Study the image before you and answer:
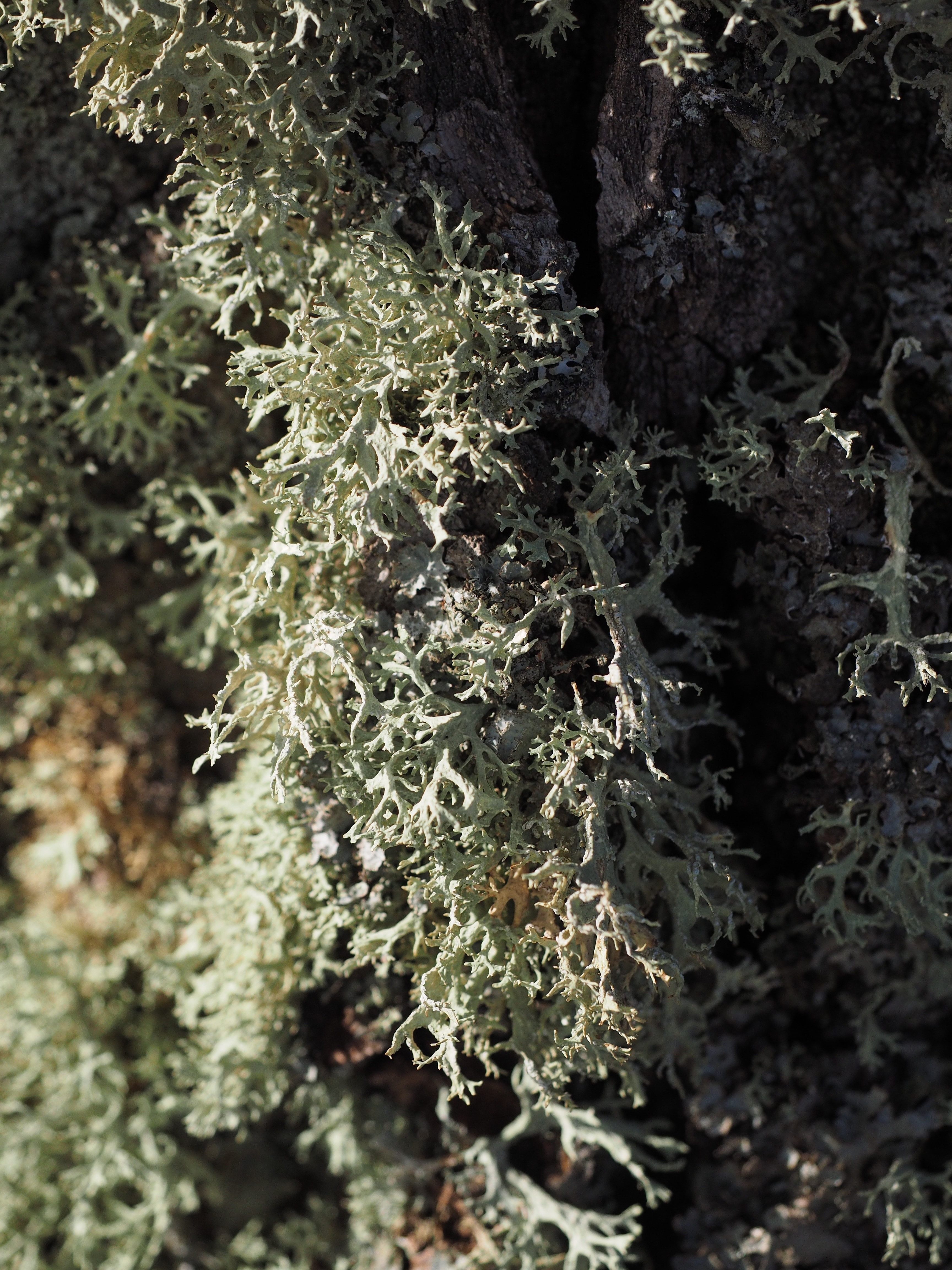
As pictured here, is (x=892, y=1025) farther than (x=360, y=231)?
Yes

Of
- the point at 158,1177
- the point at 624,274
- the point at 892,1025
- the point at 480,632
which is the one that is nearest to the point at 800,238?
the point at 624,274

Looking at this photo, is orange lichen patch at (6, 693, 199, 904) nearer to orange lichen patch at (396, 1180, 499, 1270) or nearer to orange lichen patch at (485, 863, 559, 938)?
orange lichen patch at (396, 1180, 499, 1270)

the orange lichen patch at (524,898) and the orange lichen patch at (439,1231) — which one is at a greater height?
the orange lichen patch at (524,898)

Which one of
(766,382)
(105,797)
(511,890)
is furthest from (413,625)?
(105,797)

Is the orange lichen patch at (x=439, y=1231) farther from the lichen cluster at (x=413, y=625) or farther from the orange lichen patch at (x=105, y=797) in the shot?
the orange lichen patch at (x=105, y=797)

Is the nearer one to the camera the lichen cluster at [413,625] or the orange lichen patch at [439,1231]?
the lichen cluster at [413,625]

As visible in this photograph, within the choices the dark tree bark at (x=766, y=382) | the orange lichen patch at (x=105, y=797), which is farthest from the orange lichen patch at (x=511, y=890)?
the orange lichen patch at (x=105, y=797)

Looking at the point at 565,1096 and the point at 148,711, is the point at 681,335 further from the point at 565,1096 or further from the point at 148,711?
the point at 148,711

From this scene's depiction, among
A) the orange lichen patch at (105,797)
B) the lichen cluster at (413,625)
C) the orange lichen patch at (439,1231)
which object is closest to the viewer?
the lichen cluster at (413,625)
